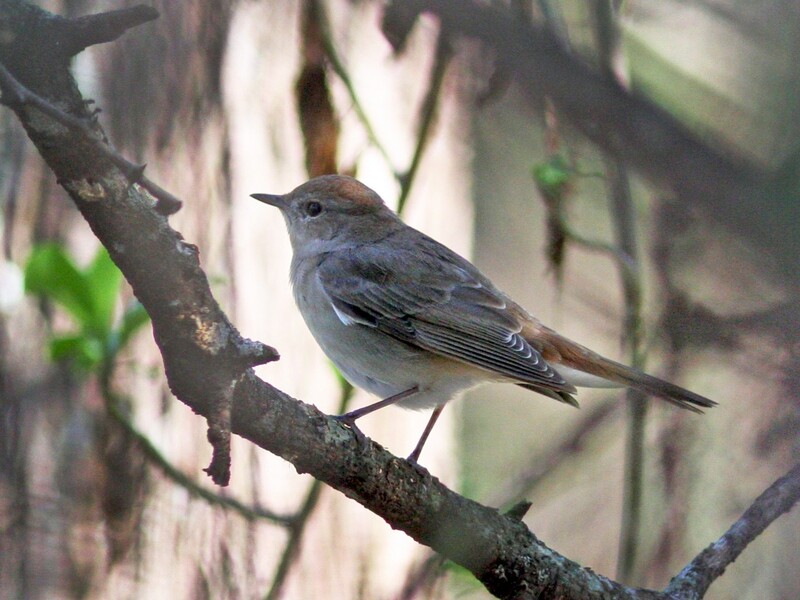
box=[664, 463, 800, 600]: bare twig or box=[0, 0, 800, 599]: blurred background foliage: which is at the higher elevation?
box=[0, 0, 800, 599]: blurred background foliage

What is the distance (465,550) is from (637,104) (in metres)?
2.26

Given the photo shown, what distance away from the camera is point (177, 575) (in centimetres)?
420

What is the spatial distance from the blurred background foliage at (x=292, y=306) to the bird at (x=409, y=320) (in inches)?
10.6

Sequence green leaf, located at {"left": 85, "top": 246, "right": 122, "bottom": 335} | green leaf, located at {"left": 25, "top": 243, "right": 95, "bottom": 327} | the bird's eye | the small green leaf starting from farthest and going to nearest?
the bird's eye
the small green leaf
green leaf, located at {"left": 85, "top": 246, "right": 122, "bottom": 335}
green leaf, located at {"left": 25, "top": 243, "right": 95, "bottom": 327}

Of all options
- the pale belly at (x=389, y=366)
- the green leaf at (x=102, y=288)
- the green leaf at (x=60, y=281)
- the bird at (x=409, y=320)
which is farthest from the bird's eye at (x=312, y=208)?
the green leaf at (x=60, y=281)

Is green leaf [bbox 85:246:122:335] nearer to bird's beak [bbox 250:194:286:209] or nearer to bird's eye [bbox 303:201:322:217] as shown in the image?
bird's beak [bbox 250:194:286:209]

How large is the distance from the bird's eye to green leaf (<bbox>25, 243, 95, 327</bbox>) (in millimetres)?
1491

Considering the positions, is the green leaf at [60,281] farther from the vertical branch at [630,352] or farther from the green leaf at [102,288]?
the vertical branch at [630,352]

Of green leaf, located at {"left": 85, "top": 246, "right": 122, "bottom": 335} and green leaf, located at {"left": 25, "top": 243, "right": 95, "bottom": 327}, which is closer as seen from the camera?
green leaf, located at {"left": 25, "top": 243, "right": 95, "bottom": 327}

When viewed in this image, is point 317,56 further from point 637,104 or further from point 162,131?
point 637,104

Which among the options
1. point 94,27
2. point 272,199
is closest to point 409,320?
point 272,199

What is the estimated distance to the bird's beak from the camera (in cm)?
490

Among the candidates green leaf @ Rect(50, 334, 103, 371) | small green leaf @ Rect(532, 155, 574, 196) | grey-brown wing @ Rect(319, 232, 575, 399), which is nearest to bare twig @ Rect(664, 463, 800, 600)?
grey-brown wing @ Rect(319, 232, 575, 399)

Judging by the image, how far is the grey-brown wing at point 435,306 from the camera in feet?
13.8
